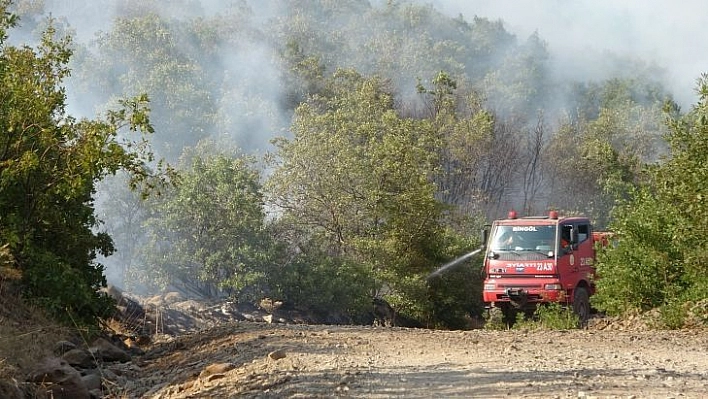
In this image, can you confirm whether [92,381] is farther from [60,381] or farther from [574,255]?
[574,255]

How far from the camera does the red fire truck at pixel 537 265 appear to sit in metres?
21.2

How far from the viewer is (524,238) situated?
21891 millimetres

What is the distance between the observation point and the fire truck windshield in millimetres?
21609

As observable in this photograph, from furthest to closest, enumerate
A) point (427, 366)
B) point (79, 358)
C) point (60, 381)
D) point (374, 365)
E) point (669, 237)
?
point (669, 237), point (79, 358), point (60, 381), point (374, 365), point (427, 366)

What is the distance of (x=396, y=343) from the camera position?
13.5 metres

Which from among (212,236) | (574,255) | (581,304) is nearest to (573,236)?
(574,255)

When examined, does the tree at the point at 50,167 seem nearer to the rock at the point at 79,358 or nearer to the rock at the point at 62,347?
the rock at the point at 62,347

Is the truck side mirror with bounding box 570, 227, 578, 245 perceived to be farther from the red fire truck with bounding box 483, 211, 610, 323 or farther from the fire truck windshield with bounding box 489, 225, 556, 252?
the fire truck windshield with bounding box 489, 225, 556, 252

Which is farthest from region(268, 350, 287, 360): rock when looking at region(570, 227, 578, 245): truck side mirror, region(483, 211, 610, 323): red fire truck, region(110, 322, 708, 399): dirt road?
region(570, 227, 578, 245): truck side mirror

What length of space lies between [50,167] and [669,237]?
10.2 metres

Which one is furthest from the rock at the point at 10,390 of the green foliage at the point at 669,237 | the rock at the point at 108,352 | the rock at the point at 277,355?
the green foliage at the point at 669,237

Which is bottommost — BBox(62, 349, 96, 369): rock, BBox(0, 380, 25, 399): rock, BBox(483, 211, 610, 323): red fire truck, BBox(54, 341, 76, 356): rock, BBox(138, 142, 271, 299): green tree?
BBox(0, 380, 25, 399): rock

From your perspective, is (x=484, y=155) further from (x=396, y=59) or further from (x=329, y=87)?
(x=396, y=59)

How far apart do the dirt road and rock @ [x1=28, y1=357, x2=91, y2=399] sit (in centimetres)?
49
